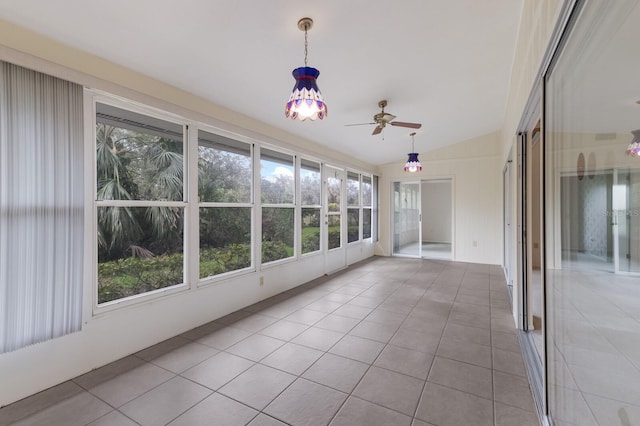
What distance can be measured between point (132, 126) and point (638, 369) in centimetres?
353

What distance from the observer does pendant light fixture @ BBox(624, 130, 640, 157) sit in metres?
0.79

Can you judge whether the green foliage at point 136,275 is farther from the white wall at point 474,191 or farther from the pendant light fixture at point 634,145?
the white wall at point 474,191

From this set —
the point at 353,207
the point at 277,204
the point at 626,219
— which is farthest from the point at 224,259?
the point at 353,207

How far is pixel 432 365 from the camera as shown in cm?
244

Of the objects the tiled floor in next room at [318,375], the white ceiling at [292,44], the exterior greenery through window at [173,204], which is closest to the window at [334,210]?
the exterior greenery through window at [173,204]

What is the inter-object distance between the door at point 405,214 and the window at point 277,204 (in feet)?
12.9

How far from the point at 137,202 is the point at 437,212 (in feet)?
32.2

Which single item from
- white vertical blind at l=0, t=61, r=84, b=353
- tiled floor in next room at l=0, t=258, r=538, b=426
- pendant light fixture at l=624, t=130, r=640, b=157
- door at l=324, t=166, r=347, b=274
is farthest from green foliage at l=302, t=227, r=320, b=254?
pendant light fixture at l=624, t=130, r=640, b=157

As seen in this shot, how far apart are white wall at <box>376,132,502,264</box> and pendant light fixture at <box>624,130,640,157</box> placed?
6.33m

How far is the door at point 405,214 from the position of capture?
779 centimetres

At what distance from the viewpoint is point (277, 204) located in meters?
4.55

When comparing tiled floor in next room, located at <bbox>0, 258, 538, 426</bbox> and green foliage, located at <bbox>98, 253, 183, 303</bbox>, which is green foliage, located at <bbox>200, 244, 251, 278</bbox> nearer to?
green foliage, located at <bbox>98, 253, 183, 303</bbox>

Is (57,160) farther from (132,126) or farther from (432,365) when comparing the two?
(432,365)

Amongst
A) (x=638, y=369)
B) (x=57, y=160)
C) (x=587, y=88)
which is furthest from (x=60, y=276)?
(x=587, y=88)
